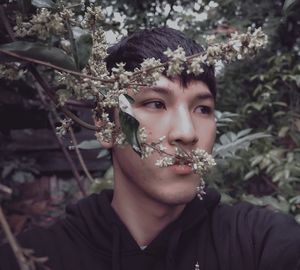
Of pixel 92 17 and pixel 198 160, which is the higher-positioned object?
pixel 92 17

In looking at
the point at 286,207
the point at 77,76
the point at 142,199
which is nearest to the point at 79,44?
the point at 77,76

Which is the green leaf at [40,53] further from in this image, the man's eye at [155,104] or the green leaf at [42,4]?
the man's eye at [155,104]

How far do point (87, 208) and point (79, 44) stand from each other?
0.74 m

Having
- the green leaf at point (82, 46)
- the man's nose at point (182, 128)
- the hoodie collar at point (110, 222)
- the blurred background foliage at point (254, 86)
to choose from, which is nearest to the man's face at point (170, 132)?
the man's nose at point (182, 128)

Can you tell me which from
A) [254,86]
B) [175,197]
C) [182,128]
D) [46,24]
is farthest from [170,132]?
[254,86]

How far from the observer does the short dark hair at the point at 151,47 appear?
1.16 metres

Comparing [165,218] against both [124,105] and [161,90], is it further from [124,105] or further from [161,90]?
[124,105]

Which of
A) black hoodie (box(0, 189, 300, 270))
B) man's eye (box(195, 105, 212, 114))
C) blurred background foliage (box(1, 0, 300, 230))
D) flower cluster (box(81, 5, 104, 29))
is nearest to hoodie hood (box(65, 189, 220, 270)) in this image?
black hoodie (box(0, 189, 300, 270))

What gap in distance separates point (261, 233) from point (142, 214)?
0.92 ft

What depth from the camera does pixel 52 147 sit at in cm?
289

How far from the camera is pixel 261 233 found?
111cm

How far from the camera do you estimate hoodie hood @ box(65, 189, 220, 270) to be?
3.74 ft

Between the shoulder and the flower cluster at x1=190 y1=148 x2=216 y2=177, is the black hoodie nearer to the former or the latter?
the shoulder

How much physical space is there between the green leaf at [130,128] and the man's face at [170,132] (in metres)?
0.37
